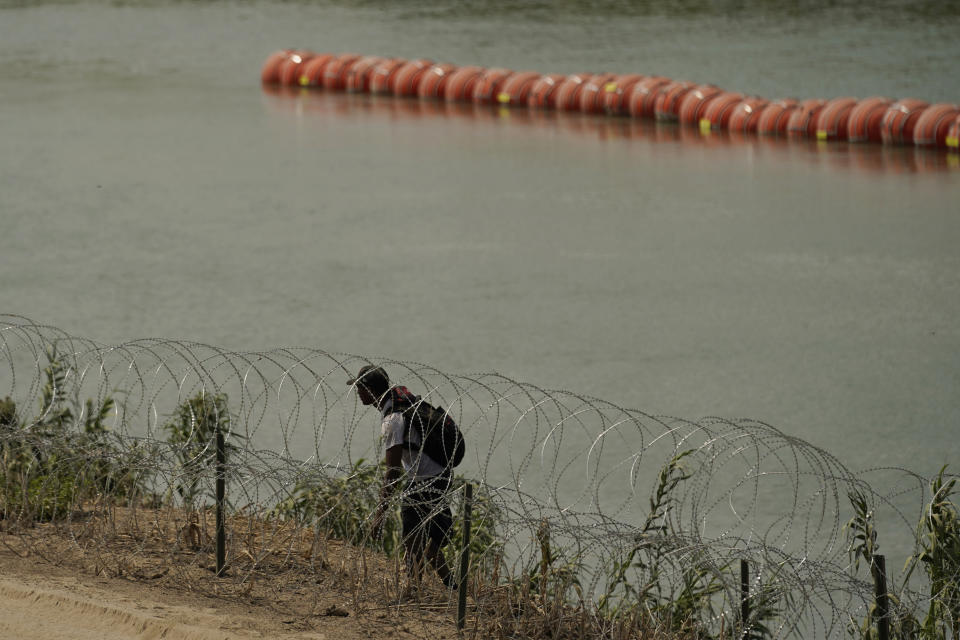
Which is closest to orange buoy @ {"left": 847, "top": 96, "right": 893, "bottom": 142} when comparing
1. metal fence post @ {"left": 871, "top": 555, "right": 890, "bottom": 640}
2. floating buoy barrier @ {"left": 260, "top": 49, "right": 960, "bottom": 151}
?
floating buoy barrier @ {"left": 260, "top": 49, "right": 960, "bottom": 151}

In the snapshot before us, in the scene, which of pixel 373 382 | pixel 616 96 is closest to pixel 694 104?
pixel 616 96

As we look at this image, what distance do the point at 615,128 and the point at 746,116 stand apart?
252 centimetres

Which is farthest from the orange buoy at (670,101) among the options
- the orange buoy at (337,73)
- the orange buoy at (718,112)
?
the orange buoy at (337,73)

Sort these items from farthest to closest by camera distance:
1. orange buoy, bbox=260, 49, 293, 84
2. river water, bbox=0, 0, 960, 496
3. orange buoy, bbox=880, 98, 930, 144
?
orange buoy, bbox=260, 49, 293, 84 → orange buoy, bbox=880, 98, 930, 144 → river water, bbox=0, 0, 960, 496

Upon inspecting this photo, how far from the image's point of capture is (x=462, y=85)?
28250mm

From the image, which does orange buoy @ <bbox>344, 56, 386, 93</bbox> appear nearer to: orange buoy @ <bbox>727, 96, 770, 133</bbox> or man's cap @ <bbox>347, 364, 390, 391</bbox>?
orange buoy @ <bbox>727, 96, 770, 133</bbox>

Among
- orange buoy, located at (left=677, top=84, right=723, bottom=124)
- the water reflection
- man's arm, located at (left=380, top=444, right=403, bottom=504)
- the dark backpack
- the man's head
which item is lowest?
man's arm, located at (left=380, top=444, right=403, bottom=504)

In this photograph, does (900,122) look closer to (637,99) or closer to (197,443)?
(637,99)

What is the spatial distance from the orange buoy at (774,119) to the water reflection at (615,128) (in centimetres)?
16

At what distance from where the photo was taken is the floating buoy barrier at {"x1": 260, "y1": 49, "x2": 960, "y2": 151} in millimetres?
23203

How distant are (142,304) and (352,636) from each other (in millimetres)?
8989

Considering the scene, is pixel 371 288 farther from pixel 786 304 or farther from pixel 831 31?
pixel 831 31

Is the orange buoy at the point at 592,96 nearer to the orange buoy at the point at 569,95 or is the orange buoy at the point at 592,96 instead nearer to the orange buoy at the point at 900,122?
the orange buoy at the point at 569,95

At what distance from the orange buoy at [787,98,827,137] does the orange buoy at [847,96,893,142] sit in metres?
0.68
